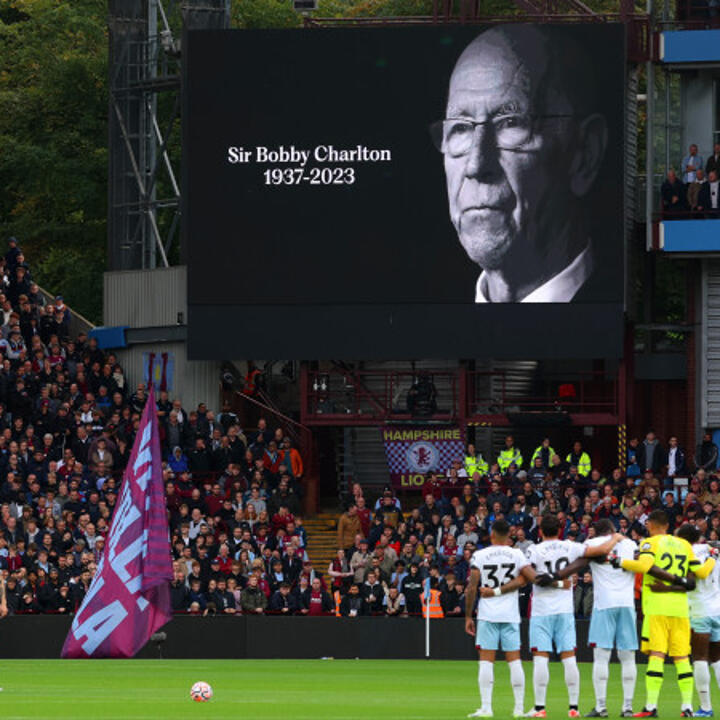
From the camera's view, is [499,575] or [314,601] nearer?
[499,575]

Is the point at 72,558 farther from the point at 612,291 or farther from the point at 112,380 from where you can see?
the point at 612,291

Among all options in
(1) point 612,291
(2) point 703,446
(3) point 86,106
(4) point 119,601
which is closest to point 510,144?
(1) point 612,291

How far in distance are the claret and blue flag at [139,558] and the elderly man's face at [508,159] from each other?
13001 mm

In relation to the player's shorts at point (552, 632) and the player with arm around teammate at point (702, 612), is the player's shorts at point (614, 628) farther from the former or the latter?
the player with arm around teammate at point (702, 612)

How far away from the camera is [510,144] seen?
1736 inches

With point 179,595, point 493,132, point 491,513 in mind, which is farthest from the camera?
point 493,132

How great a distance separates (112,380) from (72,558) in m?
9.25

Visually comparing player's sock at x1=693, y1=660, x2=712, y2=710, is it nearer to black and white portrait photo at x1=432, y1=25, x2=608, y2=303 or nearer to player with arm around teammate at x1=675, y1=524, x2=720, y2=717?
player with arm around teammate at x1=675, y1=524, x2=720, y2=717

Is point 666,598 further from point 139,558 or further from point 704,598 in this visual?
point 139,558

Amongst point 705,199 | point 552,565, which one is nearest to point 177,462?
point 705,199

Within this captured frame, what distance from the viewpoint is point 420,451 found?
150 feet

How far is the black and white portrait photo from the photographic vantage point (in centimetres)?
4412

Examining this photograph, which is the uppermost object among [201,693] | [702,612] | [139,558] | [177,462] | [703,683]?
[177,462]

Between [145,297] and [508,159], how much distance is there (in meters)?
9.77
